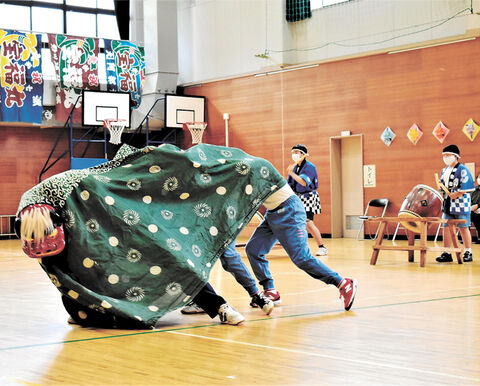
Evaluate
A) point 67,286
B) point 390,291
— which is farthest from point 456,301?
point 67,286

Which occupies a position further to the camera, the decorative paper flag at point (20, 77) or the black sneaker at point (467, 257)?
the decorative paper flag at point (20, 77)

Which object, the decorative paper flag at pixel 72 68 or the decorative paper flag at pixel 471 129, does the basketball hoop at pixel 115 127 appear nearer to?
the decorative paper flag at pixel 72 68

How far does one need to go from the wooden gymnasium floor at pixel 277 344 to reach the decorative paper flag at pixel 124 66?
11486 mm

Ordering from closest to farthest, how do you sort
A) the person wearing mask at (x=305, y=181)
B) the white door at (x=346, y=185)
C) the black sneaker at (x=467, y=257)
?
the black sneaker at (x=467, y=257) < the person wearing mask at (x=305, y=181) < the white door at (x=346, y=185)

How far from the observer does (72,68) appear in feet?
54.2

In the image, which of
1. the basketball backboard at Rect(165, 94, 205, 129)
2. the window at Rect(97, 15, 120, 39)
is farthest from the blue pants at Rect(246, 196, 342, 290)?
the window at Rect(97, 15, 120, 39)

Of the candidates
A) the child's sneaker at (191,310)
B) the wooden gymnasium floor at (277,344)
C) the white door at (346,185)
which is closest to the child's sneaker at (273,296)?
the wooden gymnasium floor at (277,344)

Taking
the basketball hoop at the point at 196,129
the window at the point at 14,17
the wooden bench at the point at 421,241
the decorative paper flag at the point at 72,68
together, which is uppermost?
the window at the point at 14,17

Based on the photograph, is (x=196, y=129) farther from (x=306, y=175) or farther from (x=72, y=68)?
(x=306, y=175)

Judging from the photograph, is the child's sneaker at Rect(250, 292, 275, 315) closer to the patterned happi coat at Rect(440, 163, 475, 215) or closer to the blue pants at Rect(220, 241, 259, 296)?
the blue pants at Rect(220, 241, 259, 296)

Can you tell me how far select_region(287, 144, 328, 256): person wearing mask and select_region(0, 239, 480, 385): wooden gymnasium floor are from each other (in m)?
3.97

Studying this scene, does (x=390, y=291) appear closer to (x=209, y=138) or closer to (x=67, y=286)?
(x=67, y=286)

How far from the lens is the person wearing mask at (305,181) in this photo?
992cm

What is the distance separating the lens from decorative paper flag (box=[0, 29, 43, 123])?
1584cm
